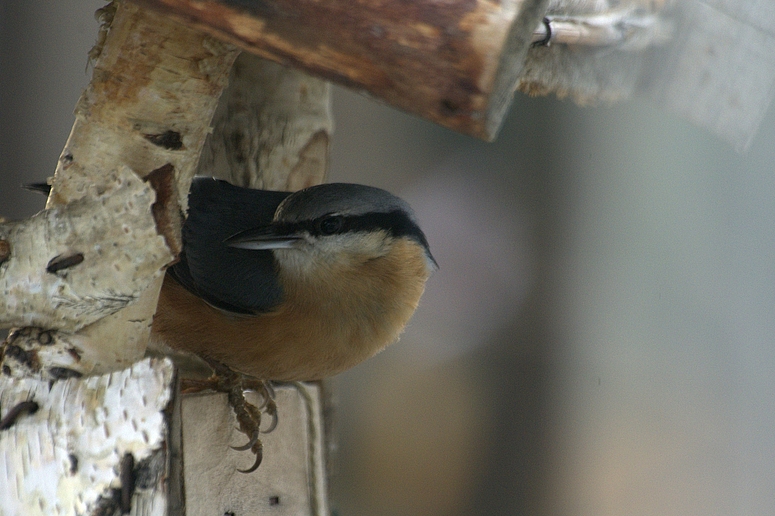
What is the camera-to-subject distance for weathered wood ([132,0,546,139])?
654 mm

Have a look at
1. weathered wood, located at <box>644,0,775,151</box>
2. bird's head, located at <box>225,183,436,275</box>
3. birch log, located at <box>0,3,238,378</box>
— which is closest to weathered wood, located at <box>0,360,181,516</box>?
birch log, located at <box>0,3,238,378</box>

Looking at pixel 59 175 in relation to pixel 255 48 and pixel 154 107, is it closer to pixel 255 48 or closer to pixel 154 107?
pixel 154 107

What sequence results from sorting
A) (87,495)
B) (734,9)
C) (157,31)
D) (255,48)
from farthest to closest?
(734,9)
(157,31)
(87,495)
(255,48)

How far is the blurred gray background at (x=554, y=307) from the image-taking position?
1.86 metres

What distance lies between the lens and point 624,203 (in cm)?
232

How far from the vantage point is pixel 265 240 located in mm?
1267

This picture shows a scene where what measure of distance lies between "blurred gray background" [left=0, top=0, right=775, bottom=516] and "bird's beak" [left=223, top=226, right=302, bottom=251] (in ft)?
2.71

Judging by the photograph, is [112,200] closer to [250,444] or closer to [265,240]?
[265,240]

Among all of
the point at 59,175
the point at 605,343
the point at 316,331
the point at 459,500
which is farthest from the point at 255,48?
the point at 459,500

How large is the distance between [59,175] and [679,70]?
110cm

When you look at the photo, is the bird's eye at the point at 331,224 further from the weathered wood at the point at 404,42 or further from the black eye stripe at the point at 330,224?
the weathered wood at the point at 404,42

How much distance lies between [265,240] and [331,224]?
0.12 m

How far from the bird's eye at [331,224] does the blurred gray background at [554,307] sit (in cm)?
84

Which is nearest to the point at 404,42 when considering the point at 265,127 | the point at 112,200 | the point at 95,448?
the point at 112,200
